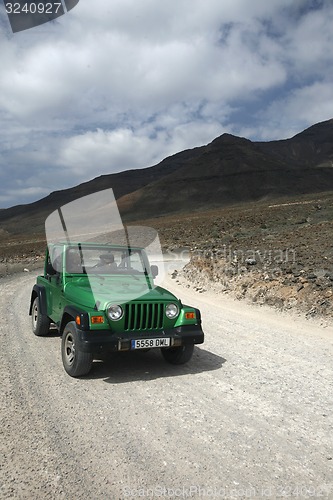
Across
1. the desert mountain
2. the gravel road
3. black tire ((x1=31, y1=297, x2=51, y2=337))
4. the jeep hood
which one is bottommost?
the gravel road

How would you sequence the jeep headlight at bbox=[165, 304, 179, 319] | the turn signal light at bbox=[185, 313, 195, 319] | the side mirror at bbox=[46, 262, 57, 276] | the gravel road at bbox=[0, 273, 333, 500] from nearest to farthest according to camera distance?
the gravel road at bbox=[0, 273, 333, 500] → the jeep headlight at bbox=[165, 304, 179, 319] → the turn signal light at bbox=[185, 313, 195, 319] → the side mirror at bbox=[46, 262, 57, 276]

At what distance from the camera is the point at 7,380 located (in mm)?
5855

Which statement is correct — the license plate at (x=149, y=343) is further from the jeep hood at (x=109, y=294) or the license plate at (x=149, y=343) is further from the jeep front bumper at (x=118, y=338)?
the jeep hood at (x=109, y=294)

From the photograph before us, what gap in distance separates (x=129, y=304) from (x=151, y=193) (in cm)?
14410

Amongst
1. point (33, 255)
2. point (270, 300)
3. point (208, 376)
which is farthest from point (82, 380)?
point (33, 255)

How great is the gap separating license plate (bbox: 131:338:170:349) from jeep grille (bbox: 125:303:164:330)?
0.66 ft

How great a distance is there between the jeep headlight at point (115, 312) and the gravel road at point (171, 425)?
97 centimetres

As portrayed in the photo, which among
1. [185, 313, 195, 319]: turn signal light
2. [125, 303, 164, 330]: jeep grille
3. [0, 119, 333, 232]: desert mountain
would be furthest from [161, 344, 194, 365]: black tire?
[0, 119, 333, 232]: desert mountain

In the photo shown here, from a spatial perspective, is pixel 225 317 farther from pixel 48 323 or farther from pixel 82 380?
pixel 82 380

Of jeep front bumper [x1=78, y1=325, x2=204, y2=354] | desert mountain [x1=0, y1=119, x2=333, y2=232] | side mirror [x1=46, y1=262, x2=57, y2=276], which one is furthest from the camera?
desert mountain [x1=0, y1=119, x2=333, y2=232]

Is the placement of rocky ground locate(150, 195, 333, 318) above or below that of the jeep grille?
below

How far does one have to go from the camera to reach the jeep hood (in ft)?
19.2

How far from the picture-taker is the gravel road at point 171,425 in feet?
11.4

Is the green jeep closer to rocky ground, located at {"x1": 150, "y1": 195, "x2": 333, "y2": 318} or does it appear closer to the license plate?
the license plate
